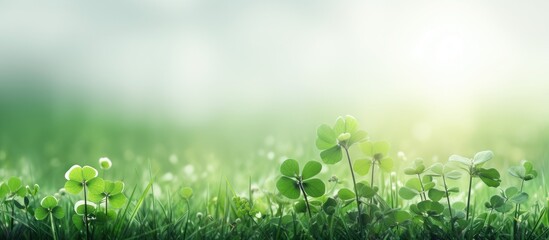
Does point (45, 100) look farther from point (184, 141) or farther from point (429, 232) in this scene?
point (429, 232)

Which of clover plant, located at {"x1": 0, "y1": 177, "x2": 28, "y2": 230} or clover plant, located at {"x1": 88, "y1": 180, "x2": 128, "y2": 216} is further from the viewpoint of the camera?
clover plant, located at {"x1": 0, "y1": 177, "x2": 28, "y2": 230}

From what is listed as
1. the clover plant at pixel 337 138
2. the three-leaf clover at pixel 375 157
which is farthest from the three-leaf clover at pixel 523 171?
the clover plant at pixel 337 138

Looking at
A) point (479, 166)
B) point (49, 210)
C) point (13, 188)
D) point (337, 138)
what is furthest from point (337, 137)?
point (13, 188)

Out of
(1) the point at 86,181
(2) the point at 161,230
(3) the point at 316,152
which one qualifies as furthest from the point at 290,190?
(3) the point at 316,152

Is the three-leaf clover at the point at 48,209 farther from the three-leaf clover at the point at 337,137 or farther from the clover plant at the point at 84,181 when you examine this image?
the three-leaf clover at the point at 337,137

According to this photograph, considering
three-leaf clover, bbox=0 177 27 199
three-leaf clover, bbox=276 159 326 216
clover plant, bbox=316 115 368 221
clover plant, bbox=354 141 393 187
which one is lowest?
three-leaf clover, bbox=0 177 27 199

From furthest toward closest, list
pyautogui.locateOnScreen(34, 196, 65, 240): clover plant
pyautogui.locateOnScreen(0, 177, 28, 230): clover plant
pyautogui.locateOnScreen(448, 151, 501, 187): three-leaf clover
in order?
pyautogui.locateOnScreen(0, 177, 28, 230): clover plant
pyautogui.locateOnScreen(34, 196, 65, 240): clover plant
pyautogui.locateOnScreen(448, 151, 501, 187): three-leaf clover

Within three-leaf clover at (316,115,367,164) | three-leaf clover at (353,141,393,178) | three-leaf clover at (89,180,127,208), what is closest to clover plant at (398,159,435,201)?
three-leaf clover at (353,141,393,178)

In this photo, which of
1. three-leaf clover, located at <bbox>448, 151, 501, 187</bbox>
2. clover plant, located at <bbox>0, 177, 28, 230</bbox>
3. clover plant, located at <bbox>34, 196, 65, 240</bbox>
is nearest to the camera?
three-leaf clover, located at <bbox>448, 151, 501, 187</bbox>

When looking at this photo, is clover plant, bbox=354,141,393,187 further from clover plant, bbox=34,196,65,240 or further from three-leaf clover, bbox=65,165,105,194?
clover plant, bbox=34,196,65,240
